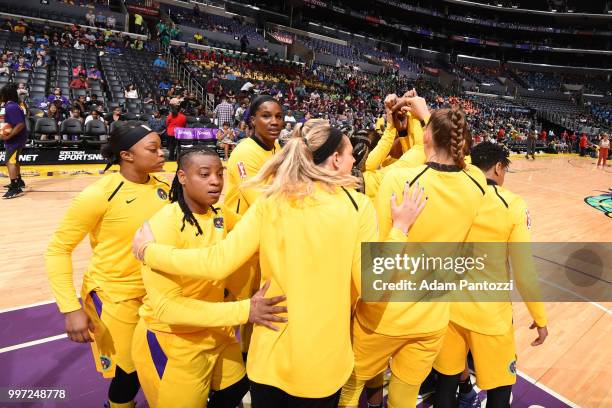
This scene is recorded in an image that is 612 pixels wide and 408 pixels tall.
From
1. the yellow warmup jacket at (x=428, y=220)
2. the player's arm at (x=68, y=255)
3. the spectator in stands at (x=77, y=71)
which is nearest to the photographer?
the yellow warmup jacket at (x=428, y=220)

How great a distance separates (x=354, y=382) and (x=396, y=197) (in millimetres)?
865

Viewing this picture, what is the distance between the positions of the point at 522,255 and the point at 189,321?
5.27 feet

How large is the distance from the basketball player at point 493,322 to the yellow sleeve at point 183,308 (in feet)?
3.59

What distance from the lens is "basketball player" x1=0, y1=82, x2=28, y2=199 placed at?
591 centimetres

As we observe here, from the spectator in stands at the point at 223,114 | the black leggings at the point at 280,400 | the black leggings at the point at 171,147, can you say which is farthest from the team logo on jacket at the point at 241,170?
the spectator in stands at the point at 223,114

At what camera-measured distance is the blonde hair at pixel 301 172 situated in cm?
140

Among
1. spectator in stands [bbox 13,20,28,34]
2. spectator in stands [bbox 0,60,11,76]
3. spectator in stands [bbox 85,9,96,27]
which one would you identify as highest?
spectator in stands [bbox 85,9,96,27]

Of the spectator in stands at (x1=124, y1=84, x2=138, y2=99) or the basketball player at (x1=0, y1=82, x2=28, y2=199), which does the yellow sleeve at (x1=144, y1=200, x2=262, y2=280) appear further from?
the spectator in stands at (x1=124, y1=84, x2=138, y2=99)

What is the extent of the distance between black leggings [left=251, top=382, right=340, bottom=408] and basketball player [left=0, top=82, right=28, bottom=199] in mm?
6274

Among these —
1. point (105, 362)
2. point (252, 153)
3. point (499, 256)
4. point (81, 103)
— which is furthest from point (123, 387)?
point (81, 103)

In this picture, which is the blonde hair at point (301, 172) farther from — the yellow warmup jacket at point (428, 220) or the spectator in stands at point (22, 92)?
the spectator in stands at point (22, 92)

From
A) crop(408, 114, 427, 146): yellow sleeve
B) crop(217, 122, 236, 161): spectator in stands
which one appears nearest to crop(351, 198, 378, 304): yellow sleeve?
crop(408, 114, 427, 146): yellow sleeve

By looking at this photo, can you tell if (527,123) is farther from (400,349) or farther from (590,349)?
(400,349)

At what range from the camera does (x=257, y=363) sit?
1482 mm
